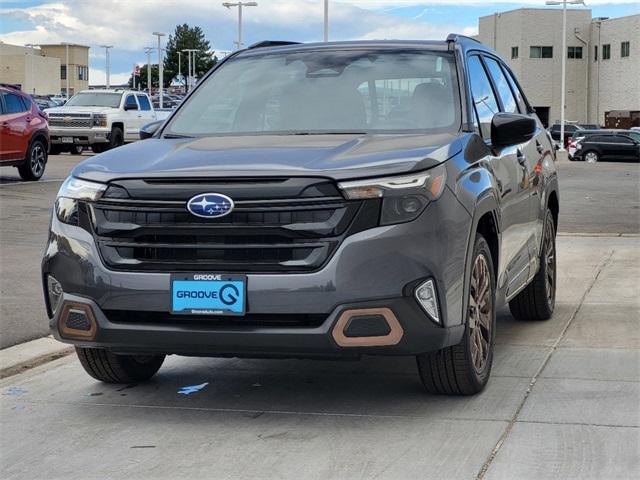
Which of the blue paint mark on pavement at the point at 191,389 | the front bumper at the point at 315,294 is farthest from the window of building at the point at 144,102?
the front bumper at the point at 315,294

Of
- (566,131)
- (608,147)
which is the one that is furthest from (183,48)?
(608,147)

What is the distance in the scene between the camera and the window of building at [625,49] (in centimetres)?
8425

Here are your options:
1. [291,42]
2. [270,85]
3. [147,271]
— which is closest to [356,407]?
[147,271]

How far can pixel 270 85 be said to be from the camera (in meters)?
6.62

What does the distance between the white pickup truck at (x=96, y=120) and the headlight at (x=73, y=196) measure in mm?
27029

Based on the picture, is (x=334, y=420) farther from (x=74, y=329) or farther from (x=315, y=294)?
(x=74, y=329)

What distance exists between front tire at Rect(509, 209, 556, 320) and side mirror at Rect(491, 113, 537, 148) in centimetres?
166

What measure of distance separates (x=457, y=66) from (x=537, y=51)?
8579 centimetres

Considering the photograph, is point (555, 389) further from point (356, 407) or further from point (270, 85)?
point (270, 85)

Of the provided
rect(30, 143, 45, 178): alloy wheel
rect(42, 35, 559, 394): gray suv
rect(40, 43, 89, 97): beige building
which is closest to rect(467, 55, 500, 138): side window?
rect(42, 35, 559, 394): gray suv

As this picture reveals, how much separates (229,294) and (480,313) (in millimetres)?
1421

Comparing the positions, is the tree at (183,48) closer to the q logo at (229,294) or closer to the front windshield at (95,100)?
the front windshield at (95,100)

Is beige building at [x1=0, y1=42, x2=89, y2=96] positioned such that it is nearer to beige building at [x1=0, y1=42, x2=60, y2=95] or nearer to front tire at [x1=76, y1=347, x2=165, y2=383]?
beige building at [x1=0, y1=42, x2=60, y2=95]

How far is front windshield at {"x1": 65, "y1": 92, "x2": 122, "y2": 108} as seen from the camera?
34875 mm
